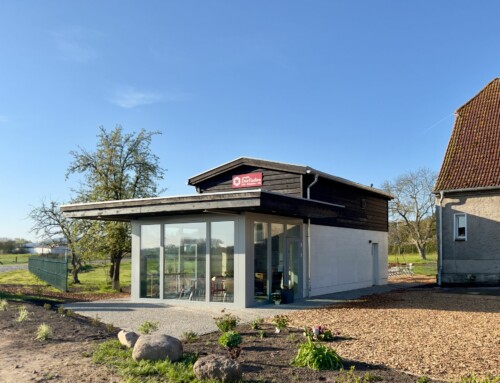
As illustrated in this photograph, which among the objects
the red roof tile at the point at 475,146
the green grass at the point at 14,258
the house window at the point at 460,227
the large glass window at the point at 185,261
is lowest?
the green grass at the point at 14,258

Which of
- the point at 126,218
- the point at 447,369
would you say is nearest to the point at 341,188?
the point at 126,218

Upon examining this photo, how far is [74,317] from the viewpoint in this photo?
11.4 m

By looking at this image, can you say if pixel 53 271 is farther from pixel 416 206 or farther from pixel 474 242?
pixel 416 206

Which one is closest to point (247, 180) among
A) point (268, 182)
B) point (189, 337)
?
point (268, 182)

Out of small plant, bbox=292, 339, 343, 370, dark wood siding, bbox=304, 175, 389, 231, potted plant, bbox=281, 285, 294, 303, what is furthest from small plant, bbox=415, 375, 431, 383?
dark wood siding, bbox=304, 175, 389, 231

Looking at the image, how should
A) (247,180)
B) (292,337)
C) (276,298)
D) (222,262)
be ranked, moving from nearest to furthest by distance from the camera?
(292,337) → (222,262) → (276,298) → (247,180)

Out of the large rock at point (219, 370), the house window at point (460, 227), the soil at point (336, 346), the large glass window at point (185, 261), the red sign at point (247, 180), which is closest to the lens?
the large rock at point (219, 370)

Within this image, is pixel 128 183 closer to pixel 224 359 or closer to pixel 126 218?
pixel 126 218

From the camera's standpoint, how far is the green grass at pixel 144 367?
19.6 ft

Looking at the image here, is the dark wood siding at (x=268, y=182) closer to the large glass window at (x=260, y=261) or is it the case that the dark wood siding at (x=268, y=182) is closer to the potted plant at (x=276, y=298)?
the large glass window at (x=260, y=261)

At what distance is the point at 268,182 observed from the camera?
56.4ft

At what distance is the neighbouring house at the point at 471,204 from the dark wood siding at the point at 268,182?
29.0ft

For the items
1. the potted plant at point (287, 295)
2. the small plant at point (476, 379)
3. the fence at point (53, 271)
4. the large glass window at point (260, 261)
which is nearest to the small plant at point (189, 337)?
the small plant at point (476, 379)

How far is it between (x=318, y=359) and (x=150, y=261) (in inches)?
386
